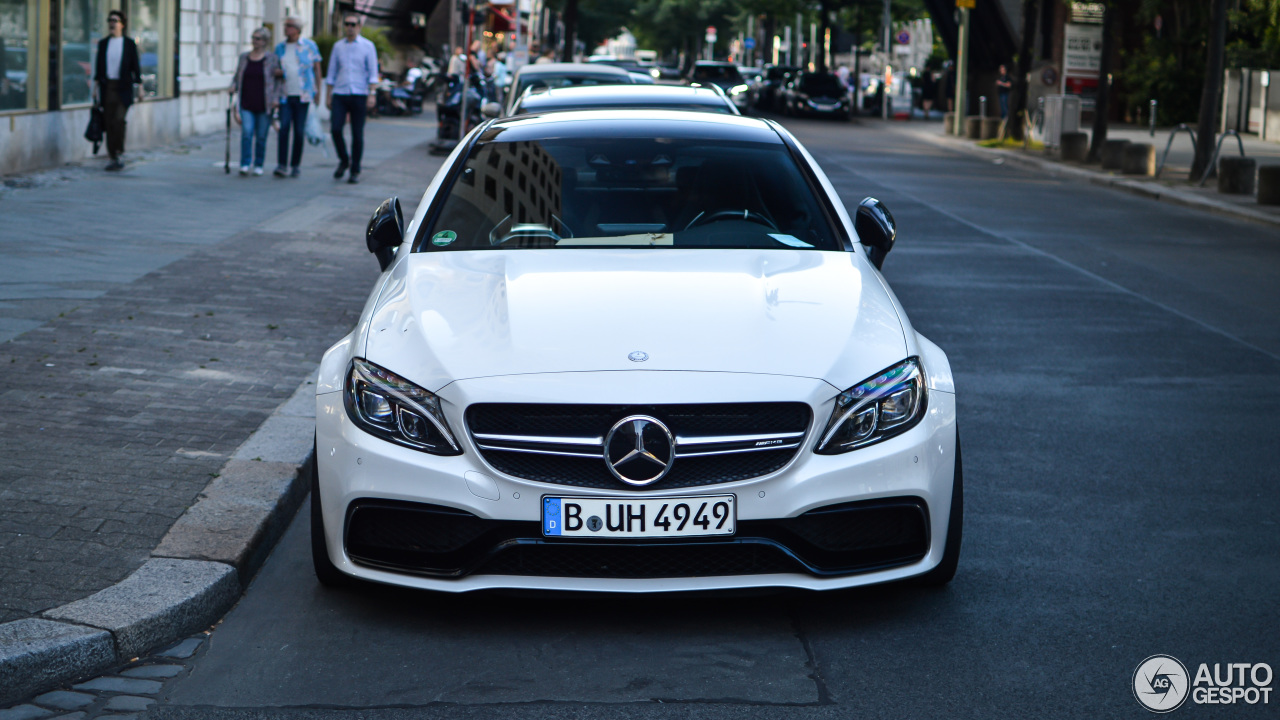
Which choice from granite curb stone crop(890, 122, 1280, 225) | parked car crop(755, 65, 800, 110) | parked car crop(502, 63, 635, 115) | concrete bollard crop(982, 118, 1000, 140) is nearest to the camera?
parked car crop(502, 63, 635, 115)

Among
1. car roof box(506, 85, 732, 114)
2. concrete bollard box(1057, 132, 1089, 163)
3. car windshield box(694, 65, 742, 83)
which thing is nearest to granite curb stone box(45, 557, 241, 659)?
car roof box(506, 85, 732, 114)

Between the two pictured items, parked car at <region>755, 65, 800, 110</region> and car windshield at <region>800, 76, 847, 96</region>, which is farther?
parked car at <region>755, 65, 800, 110</region>

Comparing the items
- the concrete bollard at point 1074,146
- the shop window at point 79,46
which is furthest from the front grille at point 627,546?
the concrete bollard at point 1074,146

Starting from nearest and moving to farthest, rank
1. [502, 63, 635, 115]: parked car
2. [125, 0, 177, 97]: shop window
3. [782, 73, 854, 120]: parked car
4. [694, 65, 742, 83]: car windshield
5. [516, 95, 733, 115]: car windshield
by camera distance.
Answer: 1. [516, 95, 733, 115]: car windshield
2. [502, 63, 635, 115]: parked car
3. [125, 0, 177, 97]: shop window
4. [782, 73, 854, 120]: parked car
5. [694, 65, 742, 83]: car windshield

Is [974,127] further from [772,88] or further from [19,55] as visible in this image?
[19,55]

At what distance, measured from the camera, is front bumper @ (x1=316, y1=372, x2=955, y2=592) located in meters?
3.98

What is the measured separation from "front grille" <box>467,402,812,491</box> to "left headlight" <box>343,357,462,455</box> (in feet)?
0.33

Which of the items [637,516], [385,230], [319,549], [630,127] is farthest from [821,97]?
[637,516]

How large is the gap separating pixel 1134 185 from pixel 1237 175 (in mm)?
1719

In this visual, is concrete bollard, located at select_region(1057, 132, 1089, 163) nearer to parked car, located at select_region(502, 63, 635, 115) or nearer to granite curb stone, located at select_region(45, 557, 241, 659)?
parked car, located at select_region(502, 63, 635, 115)

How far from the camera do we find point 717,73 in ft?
180

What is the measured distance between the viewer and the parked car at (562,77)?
14039 millimetres

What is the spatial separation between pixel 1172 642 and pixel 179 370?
15.8ft

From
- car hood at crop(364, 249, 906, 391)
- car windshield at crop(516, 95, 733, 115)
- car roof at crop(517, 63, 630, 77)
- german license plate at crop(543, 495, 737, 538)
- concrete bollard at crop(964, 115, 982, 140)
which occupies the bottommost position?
german license plate at crop(543, 495, 737, 538)
